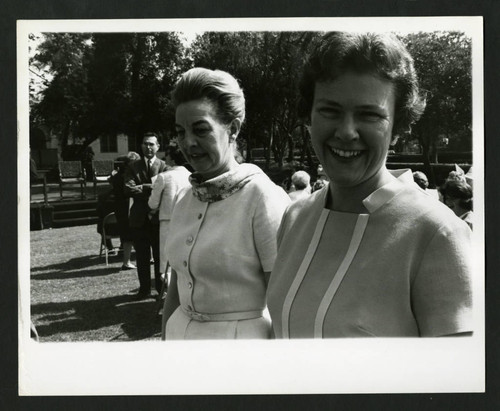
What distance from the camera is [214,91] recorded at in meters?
1.25

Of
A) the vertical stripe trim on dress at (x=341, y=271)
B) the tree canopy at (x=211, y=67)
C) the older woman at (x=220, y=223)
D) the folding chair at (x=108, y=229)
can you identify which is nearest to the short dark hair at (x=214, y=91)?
the older woman at (x=220, y=223)

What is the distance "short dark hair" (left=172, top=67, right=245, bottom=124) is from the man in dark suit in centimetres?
39

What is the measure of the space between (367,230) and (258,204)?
1.04 ft

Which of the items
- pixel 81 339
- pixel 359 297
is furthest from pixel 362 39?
pixel 81 339

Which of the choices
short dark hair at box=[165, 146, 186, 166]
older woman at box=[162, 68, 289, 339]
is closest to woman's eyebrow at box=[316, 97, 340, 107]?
older woman at box=[162, 68, 289, 339]

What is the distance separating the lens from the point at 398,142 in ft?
3.67

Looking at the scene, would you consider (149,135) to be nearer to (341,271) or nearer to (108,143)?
(108,143)

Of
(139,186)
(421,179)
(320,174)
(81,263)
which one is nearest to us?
(320,174)

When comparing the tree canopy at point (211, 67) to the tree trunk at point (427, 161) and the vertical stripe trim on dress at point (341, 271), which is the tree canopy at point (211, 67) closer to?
the tree trunk at point (427, 161)

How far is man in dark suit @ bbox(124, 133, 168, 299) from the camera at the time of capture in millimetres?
1749

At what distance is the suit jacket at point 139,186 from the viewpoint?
1865 mm

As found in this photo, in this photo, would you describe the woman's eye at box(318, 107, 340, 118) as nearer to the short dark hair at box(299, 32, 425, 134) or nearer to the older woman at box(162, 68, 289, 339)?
the short dark hair at box(299, 32, 425, 134)

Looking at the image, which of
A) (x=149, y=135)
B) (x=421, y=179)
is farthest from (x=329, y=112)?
(x=149, y=135)

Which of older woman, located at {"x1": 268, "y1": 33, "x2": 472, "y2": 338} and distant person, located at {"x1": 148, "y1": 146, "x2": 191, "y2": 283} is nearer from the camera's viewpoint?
older woman, located at {"x1": 268, "y1": 33, "x2": 472, "y2": 338}
